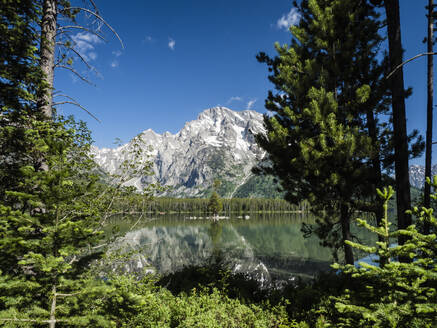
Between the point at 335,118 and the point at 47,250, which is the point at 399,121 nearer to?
the point at 335,118

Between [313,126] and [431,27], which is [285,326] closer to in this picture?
[313,126]

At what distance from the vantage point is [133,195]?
664cm

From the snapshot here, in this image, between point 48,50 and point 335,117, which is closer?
point 48,50

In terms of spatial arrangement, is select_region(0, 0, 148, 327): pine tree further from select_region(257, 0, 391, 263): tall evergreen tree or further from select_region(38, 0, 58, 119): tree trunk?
select_region(257, 0, 391, 263): tall evergreen tree

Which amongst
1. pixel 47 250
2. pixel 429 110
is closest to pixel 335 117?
pixel 429 110

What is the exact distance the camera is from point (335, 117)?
21.7 feet

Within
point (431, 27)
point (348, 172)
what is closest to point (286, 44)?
point (431, 27)

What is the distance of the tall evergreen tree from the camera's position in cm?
658

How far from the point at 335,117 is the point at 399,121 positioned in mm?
1592

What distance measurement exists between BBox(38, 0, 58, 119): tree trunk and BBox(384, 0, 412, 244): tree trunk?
8.95 m

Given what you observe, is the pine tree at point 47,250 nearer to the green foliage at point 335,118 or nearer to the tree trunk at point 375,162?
the green foliage at point 335,118

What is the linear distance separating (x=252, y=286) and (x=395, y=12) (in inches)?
389

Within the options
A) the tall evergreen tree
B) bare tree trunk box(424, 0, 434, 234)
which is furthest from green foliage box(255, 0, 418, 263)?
bare tree trunk box(424, 0, 434, 234)

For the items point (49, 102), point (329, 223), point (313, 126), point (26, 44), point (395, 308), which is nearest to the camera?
point (395, 308)
